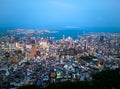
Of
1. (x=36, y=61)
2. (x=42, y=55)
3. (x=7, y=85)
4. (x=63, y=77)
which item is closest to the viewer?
(x=7, y=85)

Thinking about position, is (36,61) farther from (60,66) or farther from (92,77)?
(92,77)

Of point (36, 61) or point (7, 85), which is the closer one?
point (7, 85)

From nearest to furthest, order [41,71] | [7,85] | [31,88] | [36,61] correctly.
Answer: [31,88] → [7,85] → [41,71] → [36,61]

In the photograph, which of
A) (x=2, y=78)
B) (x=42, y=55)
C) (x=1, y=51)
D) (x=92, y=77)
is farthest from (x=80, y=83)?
(x=1, y=51)

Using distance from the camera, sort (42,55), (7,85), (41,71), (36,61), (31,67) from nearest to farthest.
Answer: (7,85) → (41,71) → (31,67) → (36,61) → (42,55)

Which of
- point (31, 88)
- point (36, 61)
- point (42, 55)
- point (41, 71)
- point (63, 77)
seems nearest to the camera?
point (31, 88)

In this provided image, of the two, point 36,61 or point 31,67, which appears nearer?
point 31,67

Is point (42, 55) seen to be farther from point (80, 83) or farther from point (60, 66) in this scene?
point (80, 83)

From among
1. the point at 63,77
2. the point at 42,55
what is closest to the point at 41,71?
the point at 63,77
